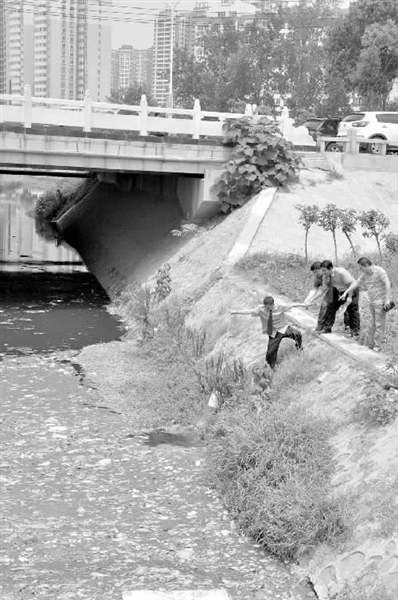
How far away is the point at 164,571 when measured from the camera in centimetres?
969

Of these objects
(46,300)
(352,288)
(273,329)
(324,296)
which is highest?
(352,288)

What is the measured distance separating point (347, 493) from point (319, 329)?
5301 millimetres

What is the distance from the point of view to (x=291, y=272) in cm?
2142

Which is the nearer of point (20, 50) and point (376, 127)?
point (376, 127)

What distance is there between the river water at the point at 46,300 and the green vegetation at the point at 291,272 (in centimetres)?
438

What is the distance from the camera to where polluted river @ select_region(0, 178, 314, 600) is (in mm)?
9406

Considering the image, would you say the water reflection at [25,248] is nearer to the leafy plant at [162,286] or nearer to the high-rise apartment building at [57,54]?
the leafy plant at [162,286]

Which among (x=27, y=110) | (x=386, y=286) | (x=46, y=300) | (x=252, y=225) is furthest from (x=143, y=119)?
(x=386, y=286)

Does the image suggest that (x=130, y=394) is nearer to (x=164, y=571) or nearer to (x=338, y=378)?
(x=338, y=378)

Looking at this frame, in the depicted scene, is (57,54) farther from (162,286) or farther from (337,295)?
(337,295)

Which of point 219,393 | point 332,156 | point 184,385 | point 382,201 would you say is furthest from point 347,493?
point 332,156

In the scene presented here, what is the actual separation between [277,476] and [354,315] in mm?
4751

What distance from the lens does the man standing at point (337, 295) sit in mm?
14805

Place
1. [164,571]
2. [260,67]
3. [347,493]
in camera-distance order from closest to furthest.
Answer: [164,571] → [347,493] → [260,67]
